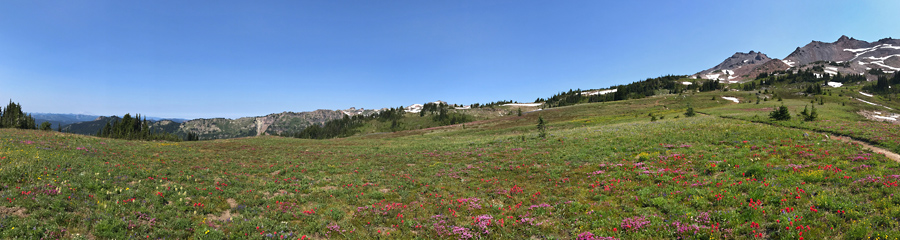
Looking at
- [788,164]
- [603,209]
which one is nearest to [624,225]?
[603,209]

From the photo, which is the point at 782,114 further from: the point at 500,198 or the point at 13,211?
the point at 13,211

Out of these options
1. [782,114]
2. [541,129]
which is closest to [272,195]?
[541,129]

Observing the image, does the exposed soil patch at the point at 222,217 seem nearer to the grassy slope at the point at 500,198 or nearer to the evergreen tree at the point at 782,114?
the grassy slope at the point at 500,198

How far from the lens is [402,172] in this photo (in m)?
25.3

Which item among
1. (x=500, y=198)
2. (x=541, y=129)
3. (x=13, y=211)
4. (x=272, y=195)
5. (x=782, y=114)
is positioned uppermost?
(x=782, y=114)

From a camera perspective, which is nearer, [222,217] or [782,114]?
[222,217]

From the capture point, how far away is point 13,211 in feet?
34.5

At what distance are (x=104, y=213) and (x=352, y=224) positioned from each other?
29.4 ft

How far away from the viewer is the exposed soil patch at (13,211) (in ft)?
33.5

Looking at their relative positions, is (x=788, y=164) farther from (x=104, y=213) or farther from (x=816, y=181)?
(x=104, y=213)

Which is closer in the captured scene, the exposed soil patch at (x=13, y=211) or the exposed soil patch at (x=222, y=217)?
the exposed soil patch at (x=13, y=211)

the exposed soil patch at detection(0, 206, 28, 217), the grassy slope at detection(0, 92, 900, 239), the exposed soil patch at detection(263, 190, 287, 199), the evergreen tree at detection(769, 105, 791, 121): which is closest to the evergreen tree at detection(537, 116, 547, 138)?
the grassy slope at detection(0, 92, 900, 239)

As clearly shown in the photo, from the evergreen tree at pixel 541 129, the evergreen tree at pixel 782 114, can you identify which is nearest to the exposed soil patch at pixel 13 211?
the evergreen tree at pixel 541 129

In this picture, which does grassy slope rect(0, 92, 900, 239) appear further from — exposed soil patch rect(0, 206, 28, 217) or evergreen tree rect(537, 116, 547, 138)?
evergreen tree rect(537, 116, 547, 138)
